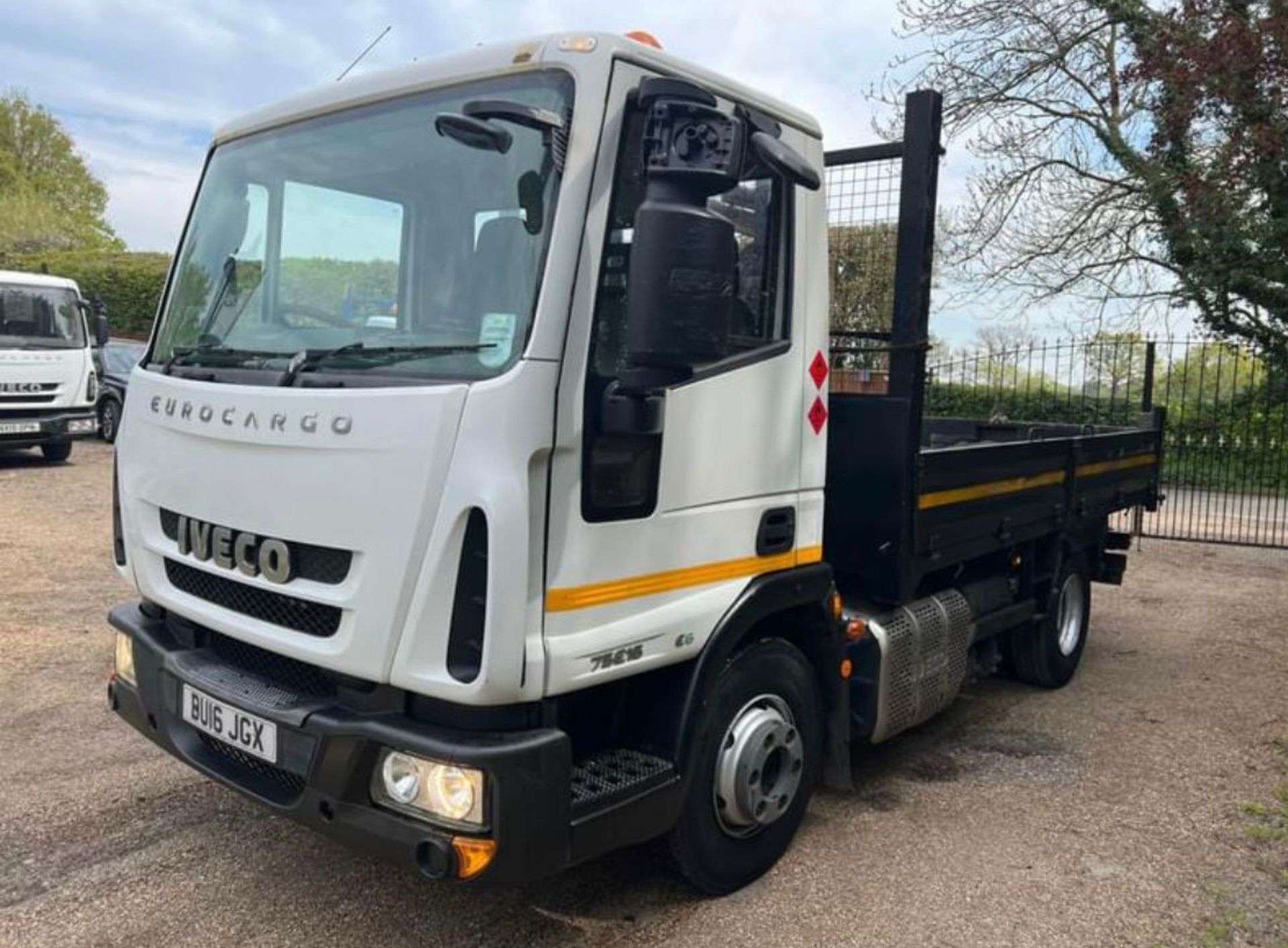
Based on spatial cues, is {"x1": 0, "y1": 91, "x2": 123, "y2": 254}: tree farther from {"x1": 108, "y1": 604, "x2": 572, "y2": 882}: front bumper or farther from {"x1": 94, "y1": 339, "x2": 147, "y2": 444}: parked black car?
{"x1": 108, "y1": 604, "x2": 572, "y2": 882}: front bumper

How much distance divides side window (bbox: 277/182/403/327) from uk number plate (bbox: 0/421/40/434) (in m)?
11.9

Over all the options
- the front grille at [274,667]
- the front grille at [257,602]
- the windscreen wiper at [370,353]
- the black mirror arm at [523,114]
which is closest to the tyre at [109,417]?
the front grille at [257,602]

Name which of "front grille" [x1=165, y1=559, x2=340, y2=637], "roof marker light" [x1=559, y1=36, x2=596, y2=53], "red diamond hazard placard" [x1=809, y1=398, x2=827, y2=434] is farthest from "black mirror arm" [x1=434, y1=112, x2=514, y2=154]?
"red diamond hazard placard" [x1=809, y1=398, x2=827, y2=434]

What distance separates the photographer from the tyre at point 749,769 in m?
3.17

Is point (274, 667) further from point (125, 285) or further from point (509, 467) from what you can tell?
point (125, 285)

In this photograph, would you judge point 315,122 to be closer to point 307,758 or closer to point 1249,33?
point 307,758

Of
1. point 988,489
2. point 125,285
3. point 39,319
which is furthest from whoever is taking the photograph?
point 125,285

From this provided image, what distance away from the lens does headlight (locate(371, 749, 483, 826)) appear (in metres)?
2.48

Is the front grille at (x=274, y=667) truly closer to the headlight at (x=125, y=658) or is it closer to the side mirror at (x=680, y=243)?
the headlight at (x=125, y=658)

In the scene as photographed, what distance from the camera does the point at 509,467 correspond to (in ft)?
8.05

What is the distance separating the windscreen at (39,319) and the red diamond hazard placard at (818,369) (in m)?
12.7

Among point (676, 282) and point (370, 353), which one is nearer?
point (676, 282)

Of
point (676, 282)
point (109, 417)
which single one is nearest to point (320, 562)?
Result: point (676, 282)

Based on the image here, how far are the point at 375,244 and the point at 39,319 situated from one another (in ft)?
40.7
